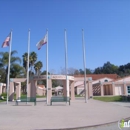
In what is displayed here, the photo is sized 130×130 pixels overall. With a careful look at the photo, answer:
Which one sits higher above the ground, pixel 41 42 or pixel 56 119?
pixel 41 42

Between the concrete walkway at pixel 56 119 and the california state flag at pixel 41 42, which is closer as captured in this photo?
the concrete walkway at pixel 56 119

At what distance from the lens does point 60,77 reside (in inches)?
985

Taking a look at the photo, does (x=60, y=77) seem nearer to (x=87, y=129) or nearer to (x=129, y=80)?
(x=87, y=129)

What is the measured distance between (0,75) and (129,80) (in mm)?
32002

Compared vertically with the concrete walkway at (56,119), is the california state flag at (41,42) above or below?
above

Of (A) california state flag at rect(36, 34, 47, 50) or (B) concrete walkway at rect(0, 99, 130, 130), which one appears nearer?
(B) concrete walkway at rect(0, 99, 130, 130)

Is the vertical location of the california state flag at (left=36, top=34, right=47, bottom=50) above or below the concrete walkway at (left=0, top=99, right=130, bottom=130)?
above

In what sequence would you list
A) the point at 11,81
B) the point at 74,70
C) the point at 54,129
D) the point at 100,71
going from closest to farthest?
1. the point at 54,129
2. the point at 11,81
3. the point at 74,70
4. the point at 100,71

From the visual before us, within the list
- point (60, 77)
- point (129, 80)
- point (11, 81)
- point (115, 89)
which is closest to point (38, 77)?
point (60, 77)

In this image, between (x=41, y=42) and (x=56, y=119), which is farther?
(x=41, y=42)

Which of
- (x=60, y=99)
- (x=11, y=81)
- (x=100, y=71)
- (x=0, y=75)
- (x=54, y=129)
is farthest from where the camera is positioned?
Answer: (x=100, y=71)

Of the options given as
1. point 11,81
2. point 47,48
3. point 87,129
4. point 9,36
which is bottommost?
point 87,129

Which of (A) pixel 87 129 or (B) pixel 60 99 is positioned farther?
(B) pixel 60 99

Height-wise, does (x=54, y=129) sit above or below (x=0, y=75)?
below
